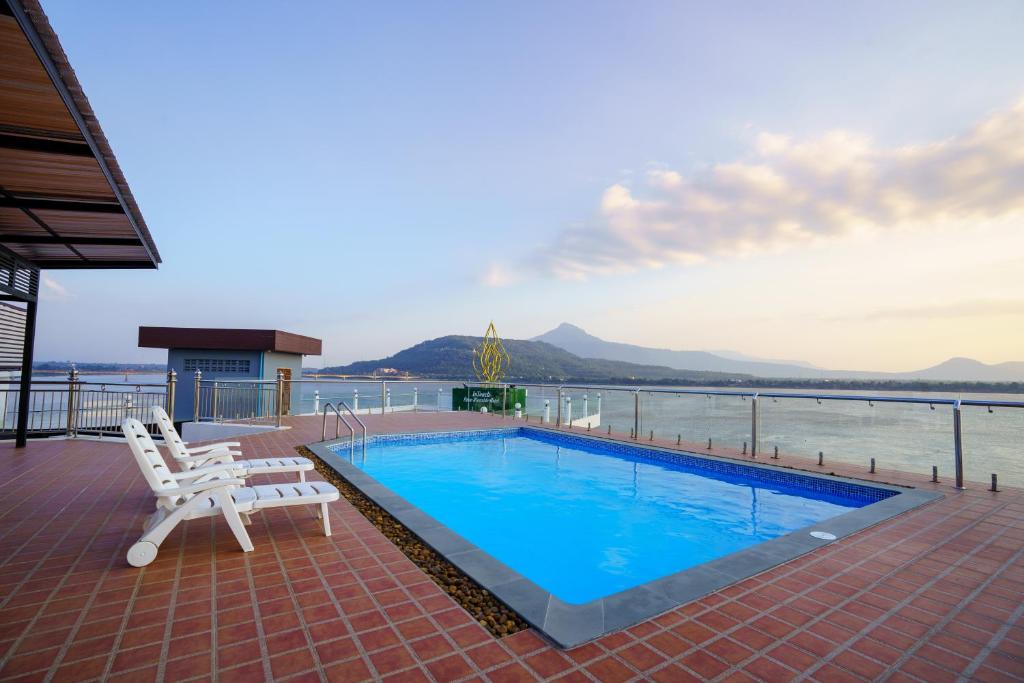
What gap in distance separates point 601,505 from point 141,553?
4.94 metres

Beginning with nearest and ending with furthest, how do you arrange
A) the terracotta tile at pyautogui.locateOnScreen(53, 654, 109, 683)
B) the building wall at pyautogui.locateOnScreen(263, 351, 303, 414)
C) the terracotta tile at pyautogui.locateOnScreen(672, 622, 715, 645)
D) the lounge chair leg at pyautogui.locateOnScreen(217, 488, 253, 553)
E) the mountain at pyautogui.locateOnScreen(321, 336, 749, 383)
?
the terracotta tile at pyautogui.locateOnScreen(53, 654, 109, 683) < the terracotta tile at pyautogui.locateOnScreen(672, 622, 715, 645) < the lounge chair leg at pyautogui.locateOnScreen(217, 488, 253, 553) < the building wall at pyautogui.locateOnScreen(263, 351, 303, 414) < the mountain at pyautogui.locateOnScreen(321, 336, 749, 383)

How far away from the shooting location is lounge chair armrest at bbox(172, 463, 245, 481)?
3.56 m

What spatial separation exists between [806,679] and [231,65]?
534 inches

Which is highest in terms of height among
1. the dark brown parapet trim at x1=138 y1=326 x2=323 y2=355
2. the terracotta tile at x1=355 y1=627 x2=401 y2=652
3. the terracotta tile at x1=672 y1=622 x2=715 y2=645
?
the dark brown parapet trim at x1=138 y1=326 x2=323 y2=355

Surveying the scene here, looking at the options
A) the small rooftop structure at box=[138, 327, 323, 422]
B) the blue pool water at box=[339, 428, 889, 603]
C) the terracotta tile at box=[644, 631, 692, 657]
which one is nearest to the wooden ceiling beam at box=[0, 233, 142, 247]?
the blue pool water at box=[339, 428, 889, 603]

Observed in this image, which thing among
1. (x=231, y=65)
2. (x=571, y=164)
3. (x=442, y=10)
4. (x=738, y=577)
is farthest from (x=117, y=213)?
(x=571, y=164)

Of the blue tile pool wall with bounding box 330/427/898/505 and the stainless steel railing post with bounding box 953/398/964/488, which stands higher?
the stainless steel railing post with bounding box 953/398/964/488

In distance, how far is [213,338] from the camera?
15.8 m

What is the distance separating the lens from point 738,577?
10.0ft

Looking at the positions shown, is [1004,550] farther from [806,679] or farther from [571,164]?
[571,164]

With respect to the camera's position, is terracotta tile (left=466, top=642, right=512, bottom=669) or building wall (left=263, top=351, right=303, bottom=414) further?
building wall (left=263, top=351, right=303, bottom=414)

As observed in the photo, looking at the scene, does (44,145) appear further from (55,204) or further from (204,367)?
(204,367)

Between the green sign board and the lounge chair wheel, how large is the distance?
472 inches

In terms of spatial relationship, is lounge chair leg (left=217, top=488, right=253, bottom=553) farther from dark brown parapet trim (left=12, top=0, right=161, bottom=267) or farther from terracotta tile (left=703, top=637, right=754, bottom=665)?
terracotta tile (left=703, top=637, right=754, bottom=665)
